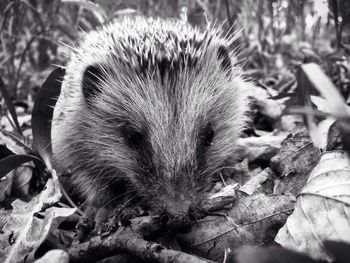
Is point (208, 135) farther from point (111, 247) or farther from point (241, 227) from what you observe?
point (111, 247)

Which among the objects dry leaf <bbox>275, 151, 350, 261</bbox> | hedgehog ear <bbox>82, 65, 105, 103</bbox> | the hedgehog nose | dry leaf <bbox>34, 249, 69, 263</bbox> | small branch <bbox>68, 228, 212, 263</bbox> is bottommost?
the hedgehog nose

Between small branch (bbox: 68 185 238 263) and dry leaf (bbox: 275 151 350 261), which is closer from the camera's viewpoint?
dry leaf (bbox: 275 151 350 261)

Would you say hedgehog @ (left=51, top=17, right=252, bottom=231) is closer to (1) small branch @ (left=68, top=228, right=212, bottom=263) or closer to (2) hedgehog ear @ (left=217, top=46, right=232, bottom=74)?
(2) hedgehog ear @ (left=217, top=46, right=232, bottom=74)

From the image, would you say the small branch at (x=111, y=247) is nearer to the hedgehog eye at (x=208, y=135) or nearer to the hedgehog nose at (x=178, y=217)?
the hedgehog nose at (x=178, y=217)

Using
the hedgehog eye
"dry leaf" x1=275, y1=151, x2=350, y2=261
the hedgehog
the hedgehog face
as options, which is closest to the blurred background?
the hedgehog

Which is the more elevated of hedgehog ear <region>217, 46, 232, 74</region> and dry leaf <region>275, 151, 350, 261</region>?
hedgehog ear <region>217, 46, 232, 74</region>

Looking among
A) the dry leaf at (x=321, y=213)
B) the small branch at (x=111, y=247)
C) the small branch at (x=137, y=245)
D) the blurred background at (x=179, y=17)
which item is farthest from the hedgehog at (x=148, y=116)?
the blurred background at (x=179, y=17)

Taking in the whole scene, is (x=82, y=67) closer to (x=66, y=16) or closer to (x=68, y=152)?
(x=68, y=152)

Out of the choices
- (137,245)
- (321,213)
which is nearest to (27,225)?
(137,245)

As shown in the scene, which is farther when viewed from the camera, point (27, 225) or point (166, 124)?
point (166, 124)
